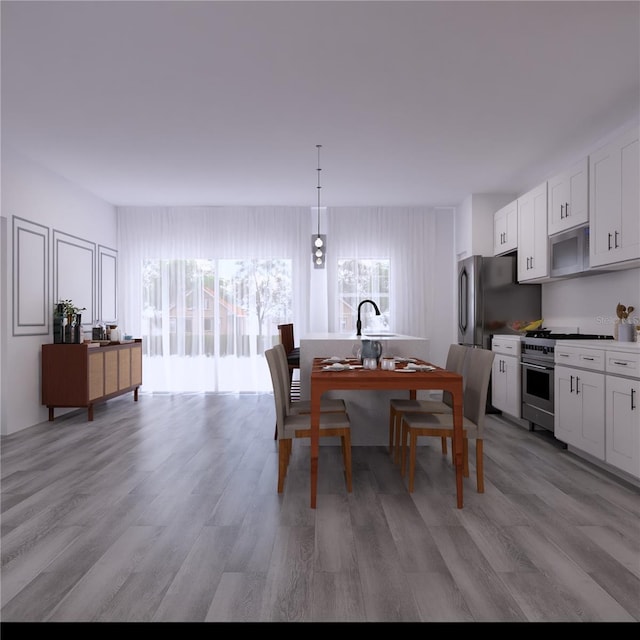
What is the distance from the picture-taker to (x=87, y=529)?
8.43 feet

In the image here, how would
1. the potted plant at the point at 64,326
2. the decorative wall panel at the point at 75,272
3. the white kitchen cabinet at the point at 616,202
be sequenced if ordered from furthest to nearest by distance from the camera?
1. the decorative wall panel at the point at 75,272
2. the potted plant at the point at 64,326
3. the white kitchen cabinet at the point at 616,202

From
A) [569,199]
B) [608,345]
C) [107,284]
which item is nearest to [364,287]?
[569,199]

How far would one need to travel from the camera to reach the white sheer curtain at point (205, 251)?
7531mm

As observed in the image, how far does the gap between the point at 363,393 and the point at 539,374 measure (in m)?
1.69

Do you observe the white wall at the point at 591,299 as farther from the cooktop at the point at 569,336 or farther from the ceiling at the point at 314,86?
the ceiling at the point at 314,86

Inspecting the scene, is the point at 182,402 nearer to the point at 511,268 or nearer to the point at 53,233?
the point at 53,233

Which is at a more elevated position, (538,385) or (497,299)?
(497,299)

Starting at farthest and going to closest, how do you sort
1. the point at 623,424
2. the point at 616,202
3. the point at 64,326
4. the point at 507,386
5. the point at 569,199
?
1. the point at 64,326
2. the point at 507,386
3. the point at 569,199
4. the point at 616,202
5. the point at 623,424

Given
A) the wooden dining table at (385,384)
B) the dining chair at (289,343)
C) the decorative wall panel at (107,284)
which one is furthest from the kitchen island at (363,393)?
the decorative wall panel at (107,284)

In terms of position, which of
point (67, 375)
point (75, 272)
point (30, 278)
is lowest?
point (67, 375)

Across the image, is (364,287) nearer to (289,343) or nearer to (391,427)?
(289,343)

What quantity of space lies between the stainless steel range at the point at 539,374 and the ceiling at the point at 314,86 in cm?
187

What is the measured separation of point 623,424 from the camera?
3.26 meters

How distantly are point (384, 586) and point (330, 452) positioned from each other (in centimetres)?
212
